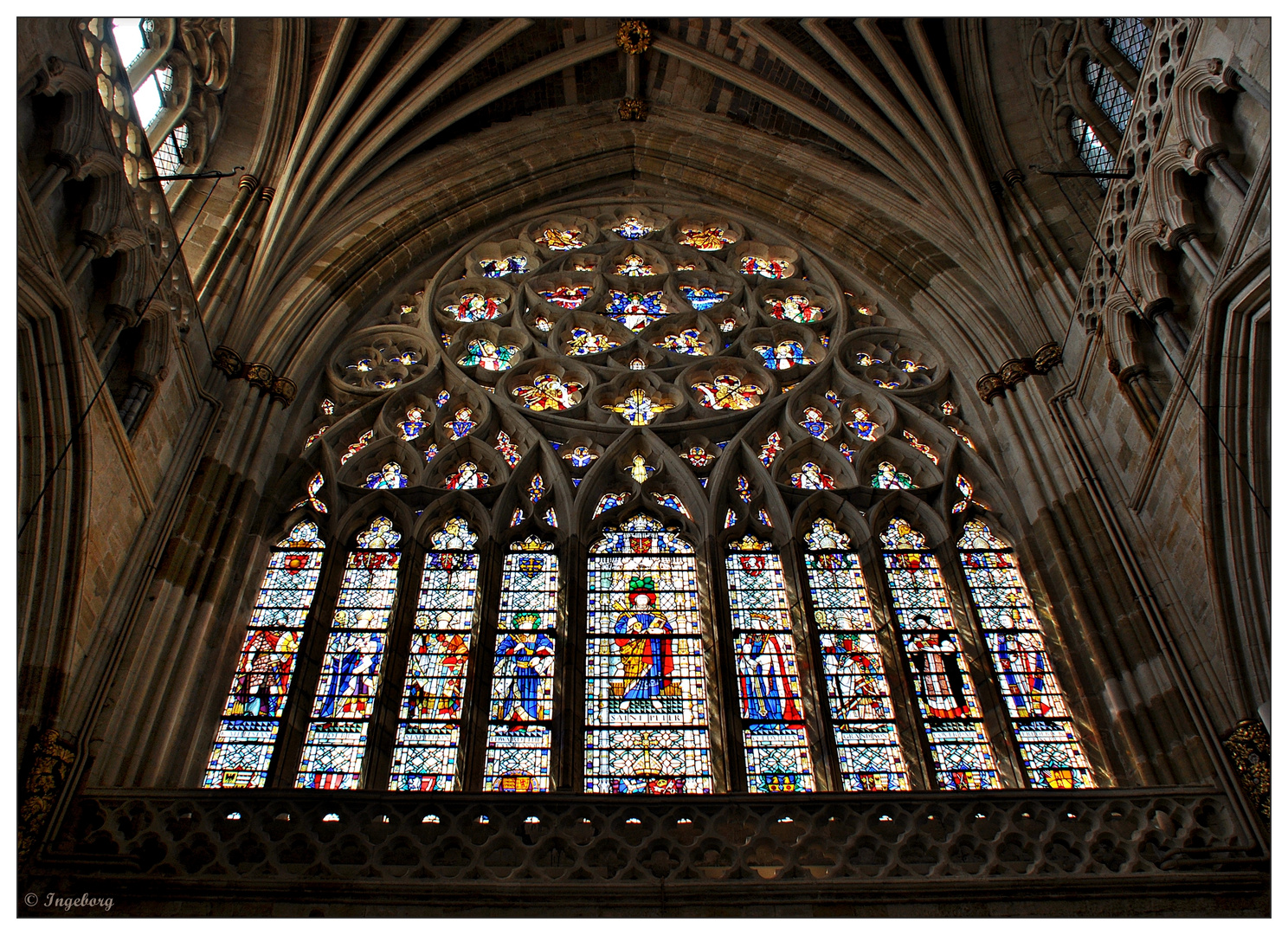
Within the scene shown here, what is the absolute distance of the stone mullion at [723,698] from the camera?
9031mm

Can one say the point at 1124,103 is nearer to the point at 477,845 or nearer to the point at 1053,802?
the point at 1053,802

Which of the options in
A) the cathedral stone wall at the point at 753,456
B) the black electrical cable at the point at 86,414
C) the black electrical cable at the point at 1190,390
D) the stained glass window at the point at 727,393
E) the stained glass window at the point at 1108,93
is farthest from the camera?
the stained glass window at the point at 727,393

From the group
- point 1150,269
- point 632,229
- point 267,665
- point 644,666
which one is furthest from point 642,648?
point 632,229

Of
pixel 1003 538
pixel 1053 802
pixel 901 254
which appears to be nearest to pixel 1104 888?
pixel 1053 802

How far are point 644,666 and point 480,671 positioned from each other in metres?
1.56

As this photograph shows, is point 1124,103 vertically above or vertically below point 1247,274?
above

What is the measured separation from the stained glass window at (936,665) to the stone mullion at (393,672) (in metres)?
4.83

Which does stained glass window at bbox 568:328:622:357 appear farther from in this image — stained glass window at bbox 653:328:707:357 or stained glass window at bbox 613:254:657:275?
stained glass window at bbox 613:254:657:275

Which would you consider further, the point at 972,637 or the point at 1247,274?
the point at 972,637

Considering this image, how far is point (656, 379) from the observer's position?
13336mm

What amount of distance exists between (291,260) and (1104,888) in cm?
1152

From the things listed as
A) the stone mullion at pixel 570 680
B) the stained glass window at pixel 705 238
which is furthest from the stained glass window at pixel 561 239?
the stone mullion at pixel 570 680

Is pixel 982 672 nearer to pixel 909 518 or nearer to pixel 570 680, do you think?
pixel 909 518

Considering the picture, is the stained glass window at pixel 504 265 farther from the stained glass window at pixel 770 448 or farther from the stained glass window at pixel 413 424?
the stained glass window at pixel 770 448
